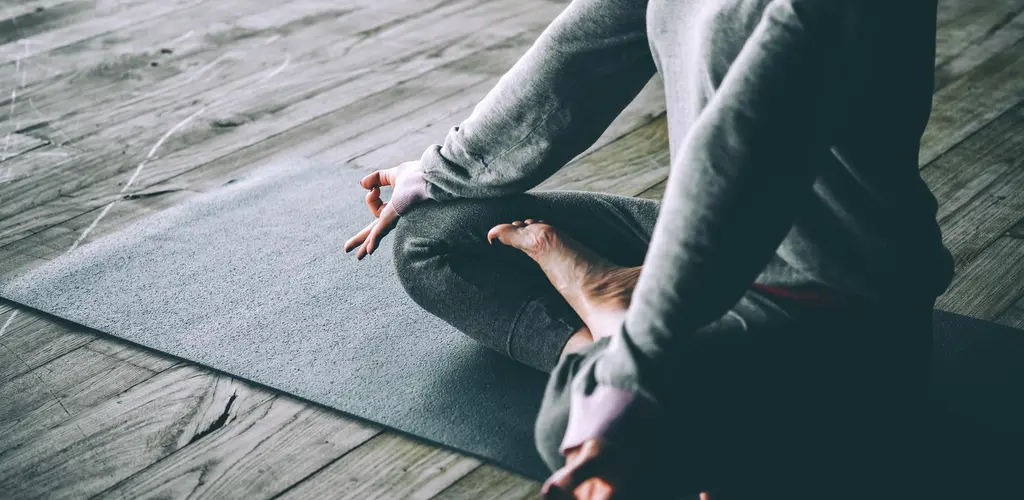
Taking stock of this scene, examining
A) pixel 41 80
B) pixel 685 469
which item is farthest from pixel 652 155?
pixel 41 80

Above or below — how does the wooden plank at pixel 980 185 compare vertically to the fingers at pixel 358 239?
below

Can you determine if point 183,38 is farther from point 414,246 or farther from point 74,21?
point 414,246

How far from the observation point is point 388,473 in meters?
1.11

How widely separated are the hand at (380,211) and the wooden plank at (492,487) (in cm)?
30

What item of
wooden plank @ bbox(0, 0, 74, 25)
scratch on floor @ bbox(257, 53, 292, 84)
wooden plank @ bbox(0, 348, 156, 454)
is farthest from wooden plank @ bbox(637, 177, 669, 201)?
wooden plank @ bbox(0, 0, 74, 25)

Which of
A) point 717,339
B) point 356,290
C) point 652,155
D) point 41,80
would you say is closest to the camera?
point 717,339

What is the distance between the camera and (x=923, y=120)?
0.90 m

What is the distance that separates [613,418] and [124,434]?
689 millimetres

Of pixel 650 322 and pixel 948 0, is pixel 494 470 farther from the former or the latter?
pixel 948 0

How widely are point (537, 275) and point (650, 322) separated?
42cm

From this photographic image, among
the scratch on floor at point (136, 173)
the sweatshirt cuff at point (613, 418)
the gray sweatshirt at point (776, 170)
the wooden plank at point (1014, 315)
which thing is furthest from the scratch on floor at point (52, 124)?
the wooden plank at point (1014, 315)

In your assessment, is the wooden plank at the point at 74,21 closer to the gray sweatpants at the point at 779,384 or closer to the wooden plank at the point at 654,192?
the wooden plank at the point at 654,192

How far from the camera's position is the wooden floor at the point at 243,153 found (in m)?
1.15

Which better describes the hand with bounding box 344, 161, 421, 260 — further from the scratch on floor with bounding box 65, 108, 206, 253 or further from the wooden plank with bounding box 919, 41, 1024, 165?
the wooden plank with bounding box 919, 41, 1024, 165
